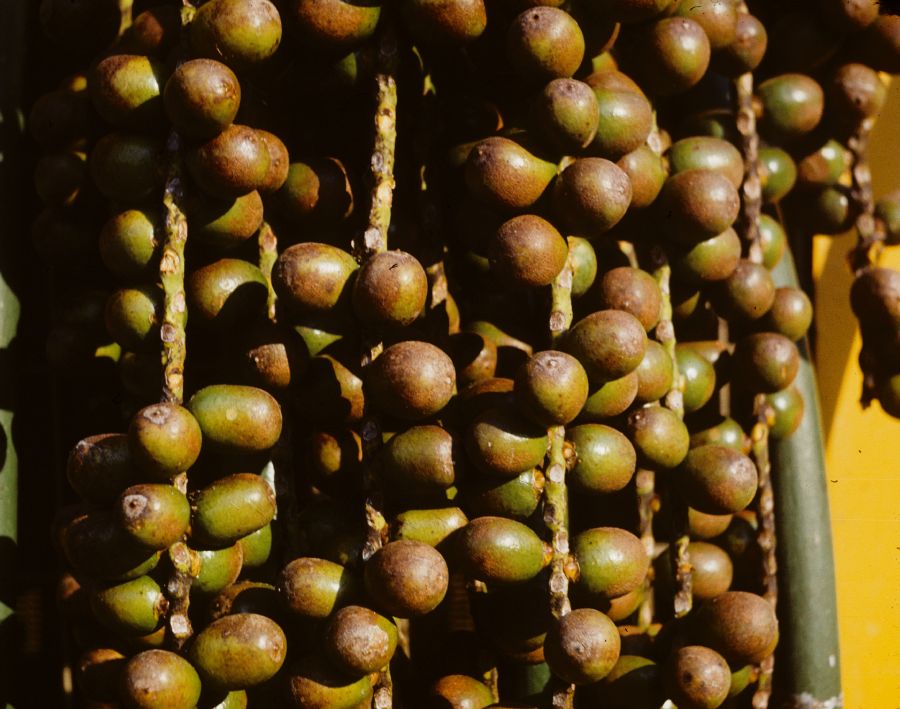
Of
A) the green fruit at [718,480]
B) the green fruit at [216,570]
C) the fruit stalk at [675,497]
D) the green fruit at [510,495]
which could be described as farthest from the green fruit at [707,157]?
the green fruit at [216,570]

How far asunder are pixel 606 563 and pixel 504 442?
0.16 meters

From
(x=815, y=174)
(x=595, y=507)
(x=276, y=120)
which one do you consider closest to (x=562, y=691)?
(x=595, y=507)

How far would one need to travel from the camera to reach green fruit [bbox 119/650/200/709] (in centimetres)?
90

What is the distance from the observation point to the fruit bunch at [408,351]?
0.95 meters

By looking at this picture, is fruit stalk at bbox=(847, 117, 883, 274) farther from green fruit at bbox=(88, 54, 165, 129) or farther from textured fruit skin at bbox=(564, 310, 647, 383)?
green fruit at bbox=(88, 54, 165, 129)

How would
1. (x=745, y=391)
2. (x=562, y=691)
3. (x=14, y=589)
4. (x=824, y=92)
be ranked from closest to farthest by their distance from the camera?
(x=562, y=691)
(x=14, y=589)
(x=745, y=391)
(x=824, y=92)

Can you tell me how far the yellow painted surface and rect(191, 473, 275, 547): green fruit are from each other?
87 centimetres

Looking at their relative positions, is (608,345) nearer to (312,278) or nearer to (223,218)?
(312,278)

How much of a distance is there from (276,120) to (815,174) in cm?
73

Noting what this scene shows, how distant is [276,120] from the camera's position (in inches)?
44.2

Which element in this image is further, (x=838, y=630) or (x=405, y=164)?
(x=838, y=630)

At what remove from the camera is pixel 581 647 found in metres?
0.93

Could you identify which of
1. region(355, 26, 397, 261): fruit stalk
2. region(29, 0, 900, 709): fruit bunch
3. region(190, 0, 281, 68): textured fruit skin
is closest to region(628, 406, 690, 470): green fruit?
region(29, 0, 900, 709): fruit bunch

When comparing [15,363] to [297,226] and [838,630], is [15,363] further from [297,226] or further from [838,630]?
[838,630]
